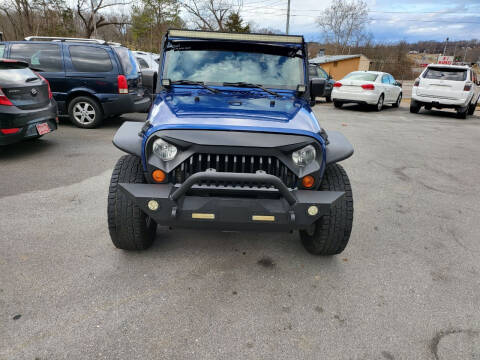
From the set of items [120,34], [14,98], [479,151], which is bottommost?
[479,151]

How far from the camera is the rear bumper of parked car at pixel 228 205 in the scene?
2.28 meters

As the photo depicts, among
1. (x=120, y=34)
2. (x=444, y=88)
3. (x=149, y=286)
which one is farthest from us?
(x=120, y=34)

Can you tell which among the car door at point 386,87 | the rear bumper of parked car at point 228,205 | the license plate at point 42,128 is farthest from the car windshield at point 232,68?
the car door at point 386,87

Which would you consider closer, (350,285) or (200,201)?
(200,201)

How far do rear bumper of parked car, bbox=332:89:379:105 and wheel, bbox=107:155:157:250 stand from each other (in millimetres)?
11505

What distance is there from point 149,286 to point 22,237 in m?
1.51

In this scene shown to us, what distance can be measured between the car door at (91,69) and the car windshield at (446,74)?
10710 mm

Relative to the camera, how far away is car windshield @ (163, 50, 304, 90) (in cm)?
346

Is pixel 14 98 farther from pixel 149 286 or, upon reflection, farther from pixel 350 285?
pixel 350 285

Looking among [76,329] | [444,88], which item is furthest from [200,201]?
[444,88]

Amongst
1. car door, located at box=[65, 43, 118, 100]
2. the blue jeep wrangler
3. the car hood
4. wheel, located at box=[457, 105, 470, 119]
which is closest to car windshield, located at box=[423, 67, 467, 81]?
wheel, located at box=[457, 105, 470, 119]

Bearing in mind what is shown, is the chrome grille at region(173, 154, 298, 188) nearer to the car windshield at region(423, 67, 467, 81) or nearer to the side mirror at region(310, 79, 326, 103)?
the side mirror at region(310, 79, 326, 103)

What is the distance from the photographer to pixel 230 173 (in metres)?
2.20

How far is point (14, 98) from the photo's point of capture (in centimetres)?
509
